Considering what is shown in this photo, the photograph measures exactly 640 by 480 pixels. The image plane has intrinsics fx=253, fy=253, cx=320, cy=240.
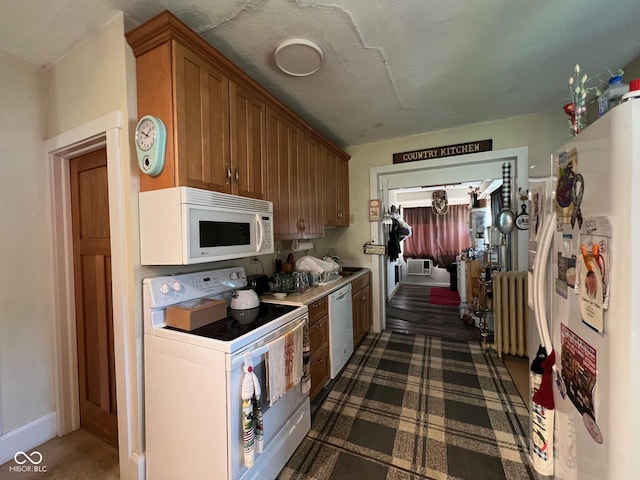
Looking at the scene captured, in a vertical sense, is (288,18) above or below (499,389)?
above

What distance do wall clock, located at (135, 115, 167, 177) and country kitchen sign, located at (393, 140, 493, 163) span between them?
2741 millimetres

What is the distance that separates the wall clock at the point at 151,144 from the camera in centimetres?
125

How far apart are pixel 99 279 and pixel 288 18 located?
1.99m

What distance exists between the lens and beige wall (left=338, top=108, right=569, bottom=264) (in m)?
2.62

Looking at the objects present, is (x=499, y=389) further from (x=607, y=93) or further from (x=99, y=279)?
(x=99, y=279)

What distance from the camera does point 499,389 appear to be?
2.17 m

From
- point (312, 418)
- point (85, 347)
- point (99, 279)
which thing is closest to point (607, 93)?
point (312, 418)

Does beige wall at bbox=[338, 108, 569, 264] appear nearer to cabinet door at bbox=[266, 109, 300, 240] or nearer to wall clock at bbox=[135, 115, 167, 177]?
cabinet door at bbox=[266, 109, 300, 240]

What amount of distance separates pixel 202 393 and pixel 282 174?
63.2 inches

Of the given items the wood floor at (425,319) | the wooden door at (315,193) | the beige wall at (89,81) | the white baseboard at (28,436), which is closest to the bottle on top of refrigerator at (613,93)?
the wooden door at (315,193)

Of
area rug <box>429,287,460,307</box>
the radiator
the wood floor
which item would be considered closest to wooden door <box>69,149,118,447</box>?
the wood floor

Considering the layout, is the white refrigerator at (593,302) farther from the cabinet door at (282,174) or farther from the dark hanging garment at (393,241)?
the dark hanging garment at (393,241)

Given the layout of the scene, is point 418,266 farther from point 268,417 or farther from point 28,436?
point 28,436

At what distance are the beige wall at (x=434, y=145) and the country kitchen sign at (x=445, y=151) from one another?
49 millimetres
